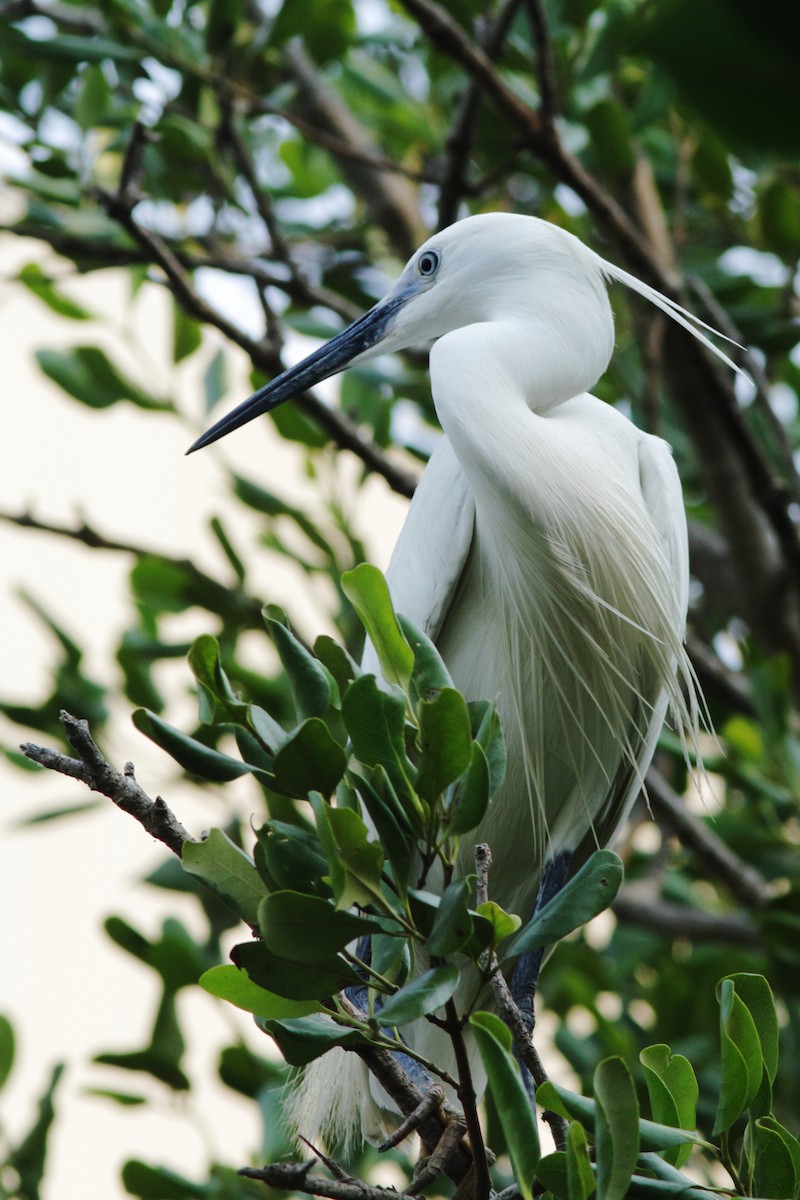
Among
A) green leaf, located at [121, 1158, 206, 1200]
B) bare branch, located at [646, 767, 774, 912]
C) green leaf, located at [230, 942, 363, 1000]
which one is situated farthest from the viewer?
bare branch, located at [646, 767, 774, 912]

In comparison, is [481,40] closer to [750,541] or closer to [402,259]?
[402,259]

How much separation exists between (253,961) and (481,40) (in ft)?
8.33

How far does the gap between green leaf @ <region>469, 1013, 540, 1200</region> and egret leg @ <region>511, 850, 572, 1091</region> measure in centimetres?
93

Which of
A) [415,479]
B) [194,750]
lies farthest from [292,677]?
[415,479]

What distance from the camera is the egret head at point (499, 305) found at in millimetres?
2086

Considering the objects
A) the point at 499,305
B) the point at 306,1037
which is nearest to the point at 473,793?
the point at 306,1037

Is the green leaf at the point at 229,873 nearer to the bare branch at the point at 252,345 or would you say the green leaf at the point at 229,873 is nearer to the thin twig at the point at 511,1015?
the thin twig at the point at 511,1015

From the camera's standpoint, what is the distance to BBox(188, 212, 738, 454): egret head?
209 cm

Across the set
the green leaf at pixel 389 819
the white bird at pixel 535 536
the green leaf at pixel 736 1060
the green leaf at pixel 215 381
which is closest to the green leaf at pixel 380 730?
the green leaf at pixel 389 819

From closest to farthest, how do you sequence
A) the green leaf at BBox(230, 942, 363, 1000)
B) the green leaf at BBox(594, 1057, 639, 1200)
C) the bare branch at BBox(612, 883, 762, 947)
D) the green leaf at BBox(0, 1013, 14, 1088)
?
the green leaf at BBox(594, 1057, 639, 1200) < the green leaf at BBox(230, 942, 363, 1000) < the green leaf at BBox(0, 1013, 14, 1088) < the bare branch at BBox(612, 883, 762, 947)

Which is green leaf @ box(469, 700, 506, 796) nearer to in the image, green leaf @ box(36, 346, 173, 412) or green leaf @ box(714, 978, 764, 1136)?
green leaf @ box(714, 978, 764, 1136)

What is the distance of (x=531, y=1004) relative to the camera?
212cm

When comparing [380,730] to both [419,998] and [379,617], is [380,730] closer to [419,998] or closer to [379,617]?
[379,617]

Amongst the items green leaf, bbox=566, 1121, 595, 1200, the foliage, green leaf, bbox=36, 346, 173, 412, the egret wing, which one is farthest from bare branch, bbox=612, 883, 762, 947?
green leaf, bbox=566, 1121, 595, 1200
